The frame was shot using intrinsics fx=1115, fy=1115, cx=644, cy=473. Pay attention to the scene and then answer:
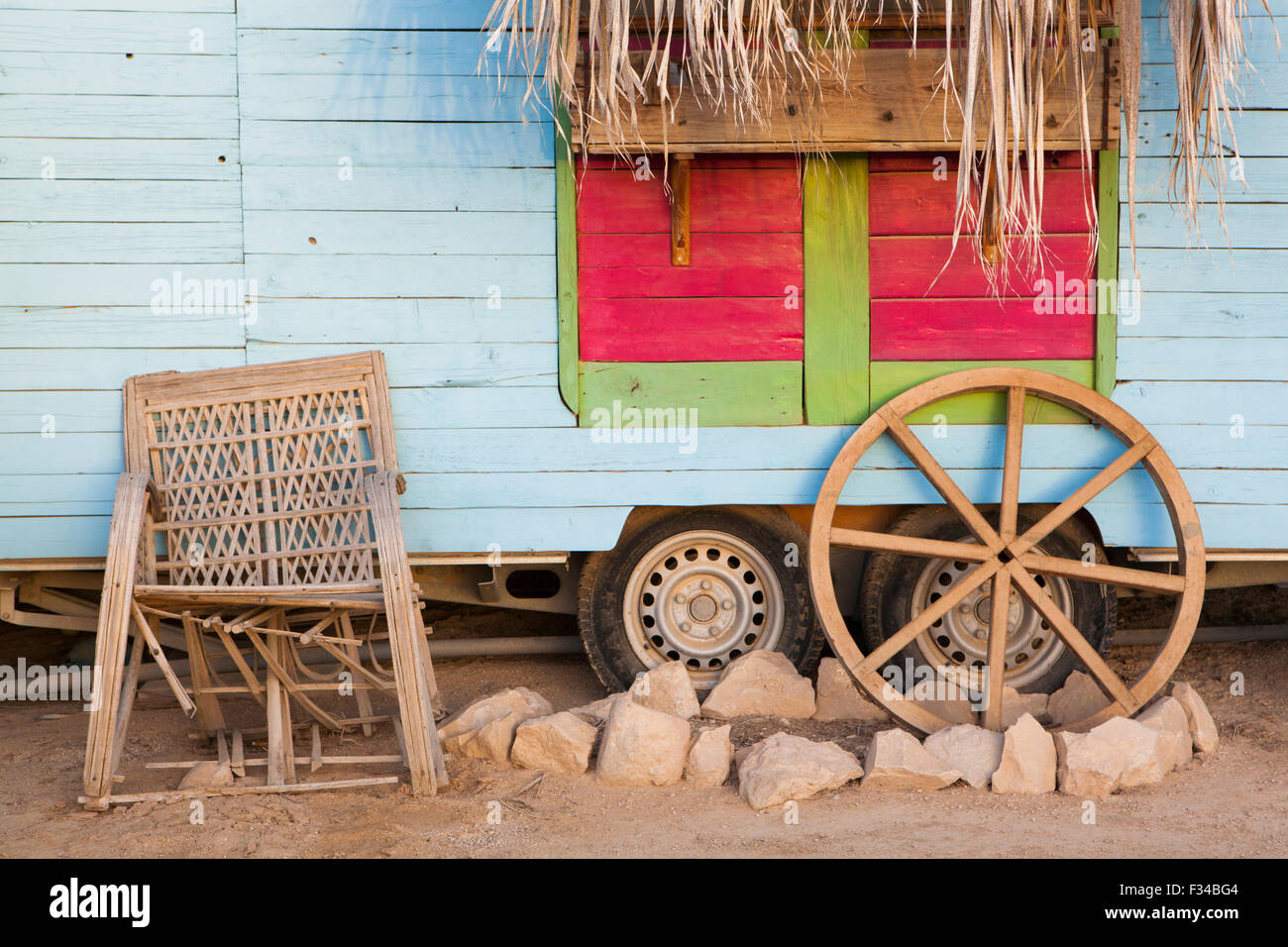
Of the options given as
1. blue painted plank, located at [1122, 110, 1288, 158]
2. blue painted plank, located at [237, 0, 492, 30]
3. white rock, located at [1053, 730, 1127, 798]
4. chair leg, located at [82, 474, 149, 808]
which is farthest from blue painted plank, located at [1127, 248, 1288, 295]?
chair leg, located at [82, 474, 149, 808]

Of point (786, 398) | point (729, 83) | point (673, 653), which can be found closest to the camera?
point (729, 83)

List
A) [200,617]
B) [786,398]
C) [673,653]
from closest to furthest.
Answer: [200,617] < [786,398] < [673,653]

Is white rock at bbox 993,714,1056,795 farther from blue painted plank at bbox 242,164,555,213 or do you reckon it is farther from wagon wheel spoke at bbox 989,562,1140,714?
blue painted plank at bbox 242,164,555,213

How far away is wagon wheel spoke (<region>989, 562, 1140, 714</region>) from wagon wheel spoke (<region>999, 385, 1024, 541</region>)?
144 mm

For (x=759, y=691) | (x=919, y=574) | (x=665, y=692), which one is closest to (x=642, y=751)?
(x=665, y=692)

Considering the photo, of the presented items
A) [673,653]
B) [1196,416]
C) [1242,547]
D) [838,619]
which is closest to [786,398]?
[838,619]

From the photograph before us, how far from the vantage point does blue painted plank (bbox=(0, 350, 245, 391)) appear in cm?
386

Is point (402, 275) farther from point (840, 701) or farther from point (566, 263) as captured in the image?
point (840, 701)

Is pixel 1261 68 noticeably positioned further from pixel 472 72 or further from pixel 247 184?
pixel 247 184

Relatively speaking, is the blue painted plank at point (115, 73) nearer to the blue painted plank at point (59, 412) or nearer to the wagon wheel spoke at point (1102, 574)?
the blue painted plank at point (59, 412)

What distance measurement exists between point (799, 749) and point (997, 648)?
0.87 meters

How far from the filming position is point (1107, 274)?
3967 mm

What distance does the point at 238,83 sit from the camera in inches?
150

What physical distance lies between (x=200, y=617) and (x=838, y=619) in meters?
2.12
